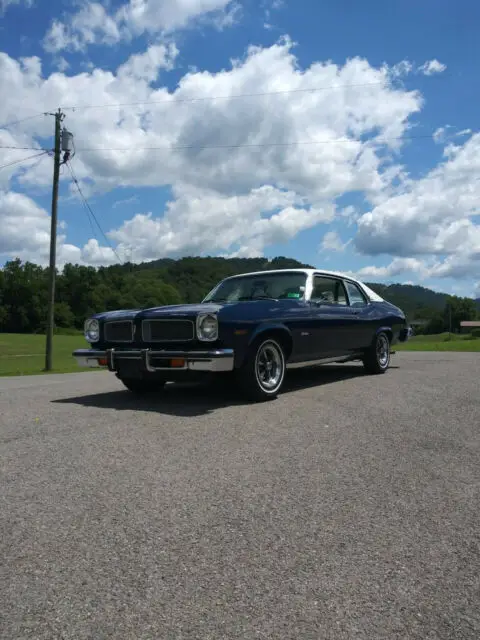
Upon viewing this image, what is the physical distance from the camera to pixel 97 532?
2.81 meters

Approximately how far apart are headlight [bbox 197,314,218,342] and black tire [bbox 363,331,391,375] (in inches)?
149

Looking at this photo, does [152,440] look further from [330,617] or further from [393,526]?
[330,617]

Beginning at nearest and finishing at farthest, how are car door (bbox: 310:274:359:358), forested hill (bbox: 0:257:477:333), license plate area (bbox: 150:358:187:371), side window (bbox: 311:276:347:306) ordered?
1. license plate area (bbox: 150:358:187:371)
2. car door (bbox: 310:274:359:358)
3. side window (bbox: 311:276:347:306)
4. forested hill (bbox: 0:257:477:333)

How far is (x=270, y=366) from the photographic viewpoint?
6836 millimetres

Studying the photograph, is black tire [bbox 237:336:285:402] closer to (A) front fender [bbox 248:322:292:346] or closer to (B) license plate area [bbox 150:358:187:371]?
(A) front fender [bbox 248:322:292:346]

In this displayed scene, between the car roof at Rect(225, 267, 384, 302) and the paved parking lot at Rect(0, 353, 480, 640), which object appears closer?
the paved parking lot at Rect(0, 353, 480, 640)

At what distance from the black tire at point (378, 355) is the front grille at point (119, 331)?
409 cm

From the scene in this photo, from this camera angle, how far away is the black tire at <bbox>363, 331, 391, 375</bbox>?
919cm

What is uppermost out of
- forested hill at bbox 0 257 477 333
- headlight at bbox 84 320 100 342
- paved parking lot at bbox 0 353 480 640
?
forested hill at bbox 0 257 477 333

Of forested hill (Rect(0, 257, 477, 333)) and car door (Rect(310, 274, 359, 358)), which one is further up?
forested hill (Rect(0, 257, 477, 333))

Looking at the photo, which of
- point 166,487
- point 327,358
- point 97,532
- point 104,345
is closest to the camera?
point 97,532

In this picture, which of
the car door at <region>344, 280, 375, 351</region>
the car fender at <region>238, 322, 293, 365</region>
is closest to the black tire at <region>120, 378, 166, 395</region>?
the car fender at <region>238, 322, 293, 365</region>

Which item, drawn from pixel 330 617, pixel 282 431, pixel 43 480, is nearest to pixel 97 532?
pixel 43 480

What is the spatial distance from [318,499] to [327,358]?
4.76 m
